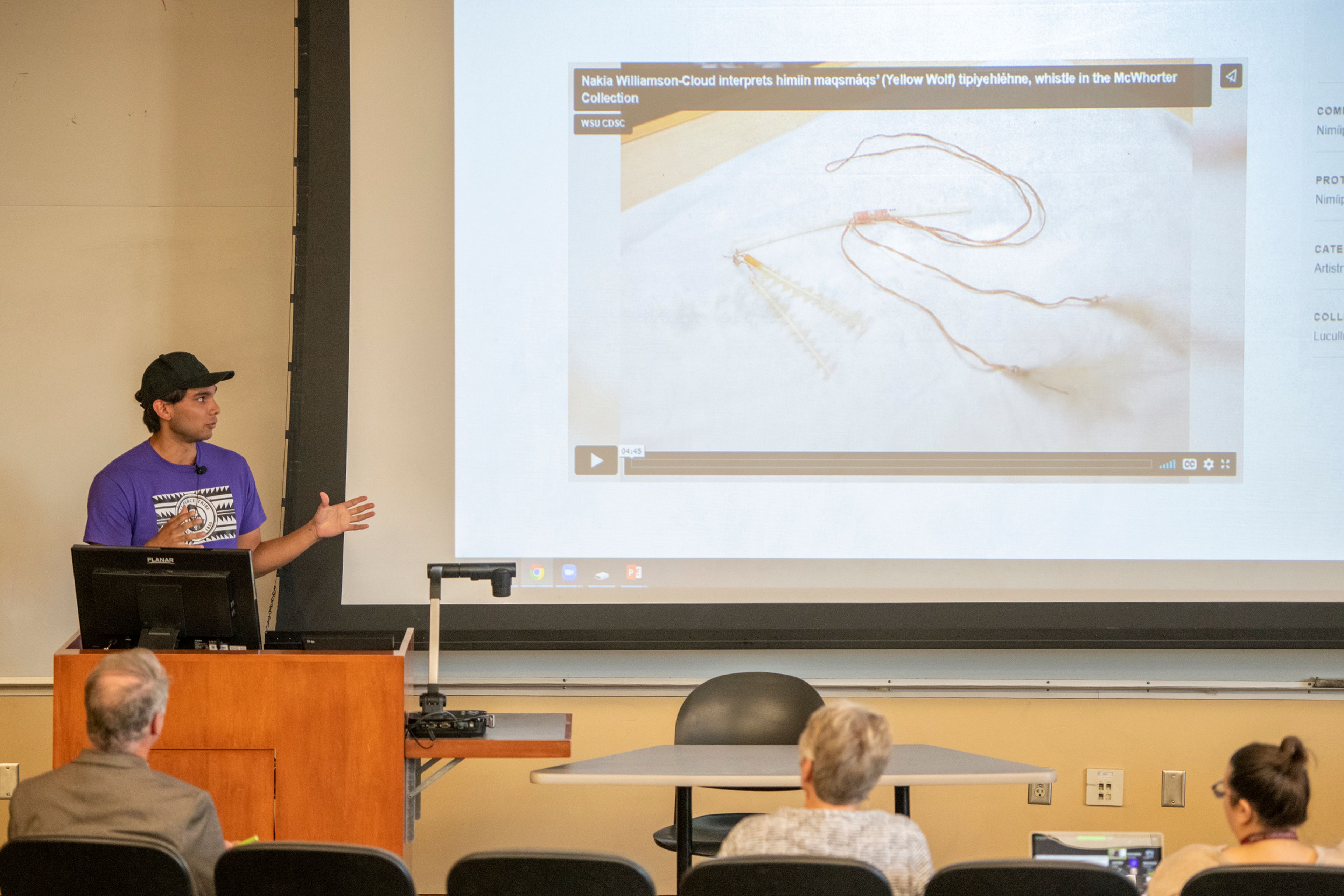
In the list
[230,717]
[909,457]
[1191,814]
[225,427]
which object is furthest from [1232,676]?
[225,427]

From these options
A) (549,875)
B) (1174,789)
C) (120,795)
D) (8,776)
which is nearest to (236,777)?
(120,795)

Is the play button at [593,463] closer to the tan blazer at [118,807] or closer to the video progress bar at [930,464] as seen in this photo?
the video progress bar at [930,464]

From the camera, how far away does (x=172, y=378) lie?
3.33 metres

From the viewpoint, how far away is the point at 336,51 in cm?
354

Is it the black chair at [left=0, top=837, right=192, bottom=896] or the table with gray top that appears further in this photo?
the table with gray top

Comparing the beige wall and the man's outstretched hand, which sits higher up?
the beige wall

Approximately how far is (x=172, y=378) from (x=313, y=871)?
196cm

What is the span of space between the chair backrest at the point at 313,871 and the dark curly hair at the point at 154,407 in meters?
1.79

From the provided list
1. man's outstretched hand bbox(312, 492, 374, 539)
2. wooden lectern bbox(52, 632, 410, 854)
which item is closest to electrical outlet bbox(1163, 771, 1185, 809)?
wooden lectern bbox(52, 632, 410, 854)

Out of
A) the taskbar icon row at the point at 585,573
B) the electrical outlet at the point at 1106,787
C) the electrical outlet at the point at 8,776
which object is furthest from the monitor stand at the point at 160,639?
the electrical outlet at the point at 1106,787

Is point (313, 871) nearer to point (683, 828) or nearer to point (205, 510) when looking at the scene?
point (683, 828)

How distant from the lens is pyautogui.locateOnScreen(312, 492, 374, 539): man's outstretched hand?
3.35m

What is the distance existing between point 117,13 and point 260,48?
49 cm

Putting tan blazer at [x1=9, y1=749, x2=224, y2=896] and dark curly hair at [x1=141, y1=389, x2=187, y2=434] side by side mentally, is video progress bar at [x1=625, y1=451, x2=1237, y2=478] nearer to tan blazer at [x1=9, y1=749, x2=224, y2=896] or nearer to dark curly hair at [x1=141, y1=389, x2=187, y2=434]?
dark curly hair at [x1=141, y1=389, x2=187, y2=434]
